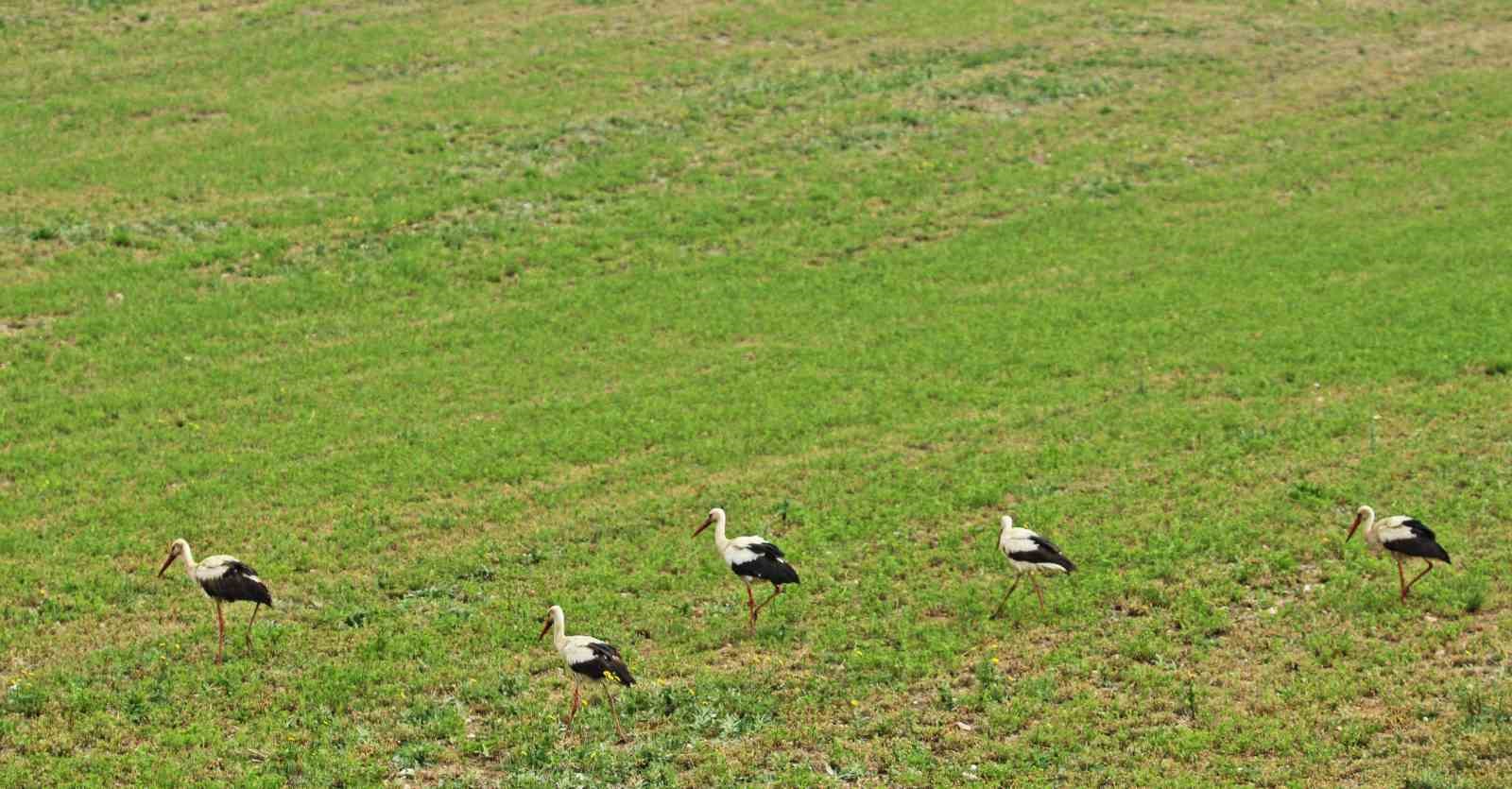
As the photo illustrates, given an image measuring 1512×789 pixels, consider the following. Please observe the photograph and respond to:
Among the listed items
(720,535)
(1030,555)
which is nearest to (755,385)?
(720,535)

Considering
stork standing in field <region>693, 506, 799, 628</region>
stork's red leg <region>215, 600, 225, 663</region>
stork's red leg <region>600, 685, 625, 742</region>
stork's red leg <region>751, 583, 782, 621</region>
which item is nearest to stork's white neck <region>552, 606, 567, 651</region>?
stork's red leg <region>600, 685, 625, 742</region>

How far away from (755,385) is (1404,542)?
13.6 metres

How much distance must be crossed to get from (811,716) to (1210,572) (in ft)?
22.9

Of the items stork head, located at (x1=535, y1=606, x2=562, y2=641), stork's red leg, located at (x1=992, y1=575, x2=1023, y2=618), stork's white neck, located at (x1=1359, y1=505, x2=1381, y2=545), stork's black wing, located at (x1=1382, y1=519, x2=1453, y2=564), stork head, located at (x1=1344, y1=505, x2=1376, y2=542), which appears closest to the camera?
stork head, located at (x1=535, y1=606, x2=562, y2=641)

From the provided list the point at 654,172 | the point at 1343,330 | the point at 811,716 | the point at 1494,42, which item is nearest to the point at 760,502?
the point at 811,716

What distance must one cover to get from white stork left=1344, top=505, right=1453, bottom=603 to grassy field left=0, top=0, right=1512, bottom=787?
0.48m

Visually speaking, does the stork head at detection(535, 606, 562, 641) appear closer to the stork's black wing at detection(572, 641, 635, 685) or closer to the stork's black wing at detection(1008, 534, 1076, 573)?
the stork's black wing at detection(572, 641, 635, 685)

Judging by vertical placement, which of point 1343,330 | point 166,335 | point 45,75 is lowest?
point 1343,330

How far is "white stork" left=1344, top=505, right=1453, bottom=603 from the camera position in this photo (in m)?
19.4

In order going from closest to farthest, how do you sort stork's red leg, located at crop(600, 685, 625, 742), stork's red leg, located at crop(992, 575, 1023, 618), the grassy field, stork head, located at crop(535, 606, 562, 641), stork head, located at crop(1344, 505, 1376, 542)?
1. stork's red leg, located at crop(600, 685, 625, 742)
2. the grassy field
3. stork head, located at crop(535, 606, 562, 641)
4. stork's red leg, located at crop(992, 575, 1023, 618)
5. stork head, located at crop(1344, 505, 1376, 542)

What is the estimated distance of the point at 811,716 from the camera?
17719 mm

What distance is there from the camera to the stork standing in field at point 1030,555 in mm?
19484

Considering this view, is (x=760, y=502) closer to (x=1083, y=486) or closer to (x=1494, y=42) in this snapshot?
(x=1083, y=486)

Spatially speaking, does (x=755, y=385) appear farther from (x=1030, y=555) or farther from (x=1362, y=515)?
(x=1362, y=515)
